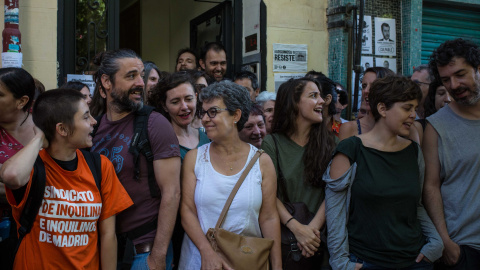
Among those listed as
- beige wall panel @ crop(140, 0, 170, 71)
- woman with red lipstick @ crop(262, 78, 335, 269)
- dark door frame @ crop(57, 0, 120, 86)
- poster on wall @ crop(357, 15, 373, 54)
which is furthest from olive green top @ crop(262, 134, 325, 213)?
beige wall panel @ crop(140, 0, 170, 71)

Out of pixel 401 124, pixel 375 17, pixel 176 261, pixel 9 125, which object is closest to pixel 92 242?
pixel 176 261

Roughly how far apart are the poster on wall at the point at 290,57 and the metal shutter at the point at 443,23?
2264 mm

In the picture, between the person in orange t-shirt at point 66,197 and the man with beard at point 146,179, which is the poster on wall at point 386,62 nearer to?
the man with beard at point 146,179

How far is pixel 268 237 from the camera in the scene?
2896mm

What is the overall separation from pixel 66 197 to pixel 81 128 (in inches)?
15.8

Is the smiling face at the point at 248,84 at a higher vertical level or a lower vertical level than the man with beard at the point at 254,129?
higher

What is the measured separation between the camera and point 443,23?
742 centimetres

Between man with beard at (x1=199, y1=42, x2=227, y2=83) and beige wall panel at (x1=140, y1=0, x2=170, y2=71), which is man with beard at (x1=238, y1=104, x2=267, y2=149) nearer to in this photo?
man with beard at (x1=199, y1=42, x2=227, y2=83)

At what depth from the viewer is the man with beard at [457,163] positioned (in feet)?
9.94

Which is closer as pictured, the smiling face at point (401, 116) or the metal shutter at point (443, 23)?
the smiling face at point (401, 116)

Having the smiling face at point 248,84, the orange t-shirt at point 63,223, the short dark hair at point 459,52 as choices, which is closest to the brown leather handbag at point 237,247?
the orange t-shirt at point 63,223

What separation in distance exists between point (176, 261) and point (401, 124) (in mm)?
1860

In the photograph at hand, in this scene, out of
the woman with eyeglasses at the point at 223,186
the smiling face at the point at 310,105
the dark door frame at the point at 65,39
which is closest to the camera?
the woman with eyeglasses at the point at 223,186

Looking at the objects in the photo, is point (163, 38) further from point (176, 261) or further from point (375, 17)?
point (176, 261)
